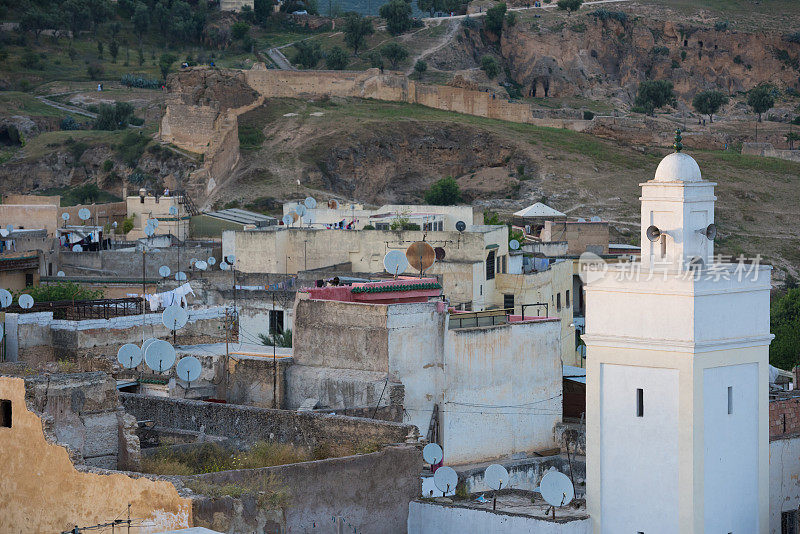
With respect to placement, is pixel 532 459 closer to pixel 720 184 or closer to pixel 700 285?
pixel 700 285

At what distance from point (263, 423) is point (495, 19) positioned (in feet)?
286

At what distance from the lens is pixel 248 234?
41688 mm

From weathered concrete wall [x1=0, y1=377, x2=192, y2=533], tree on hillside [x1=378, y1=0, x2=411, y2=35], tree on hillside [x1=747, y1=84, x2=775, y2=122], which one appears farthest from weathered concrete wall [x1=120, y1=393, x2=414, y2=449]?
tree on hillside [x1=747, y1=84, x2=775, y2=122]

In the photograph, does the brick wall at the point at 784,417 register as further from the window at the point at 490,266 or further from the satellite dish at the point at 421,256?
the window at the point at 490,266

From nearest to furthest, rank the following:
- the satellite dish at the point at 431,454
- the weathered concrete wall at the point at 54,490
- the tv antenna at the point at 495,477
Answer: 1. the weathered concrete wall at the point at 54,490
2. the tv antenna at the point at 495,477
3. the satellite dish at the point at 431,454

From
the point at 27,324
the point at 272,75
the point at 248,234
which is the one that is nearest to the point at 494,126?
the point at 272,75

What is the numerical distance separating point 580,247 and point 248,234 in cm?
1295

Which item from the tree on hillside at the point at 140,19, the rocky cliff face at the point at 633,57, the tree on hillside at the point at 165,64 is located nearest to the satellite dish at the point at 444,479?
the tree on hillside at the point at 165,64

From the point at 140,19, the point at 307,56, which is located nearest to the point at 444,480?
the point at 307,56

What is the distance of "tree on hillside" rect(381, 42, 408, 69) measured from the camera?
99250mm

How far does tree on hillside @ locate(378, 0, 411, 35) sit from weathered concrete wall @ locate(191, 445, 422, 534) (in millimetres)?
85265

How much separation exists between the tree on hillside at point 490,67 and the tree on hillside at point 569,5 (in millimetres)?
10890

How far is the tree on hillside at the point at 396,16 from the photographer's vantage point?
105125 millimetres

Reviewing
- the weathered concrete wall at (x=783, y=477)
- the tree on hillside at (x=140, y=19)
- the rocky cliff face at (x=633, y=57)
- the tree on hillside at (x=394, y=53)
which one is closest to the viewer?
the weathered concrete wall at (x=783, y=477)
